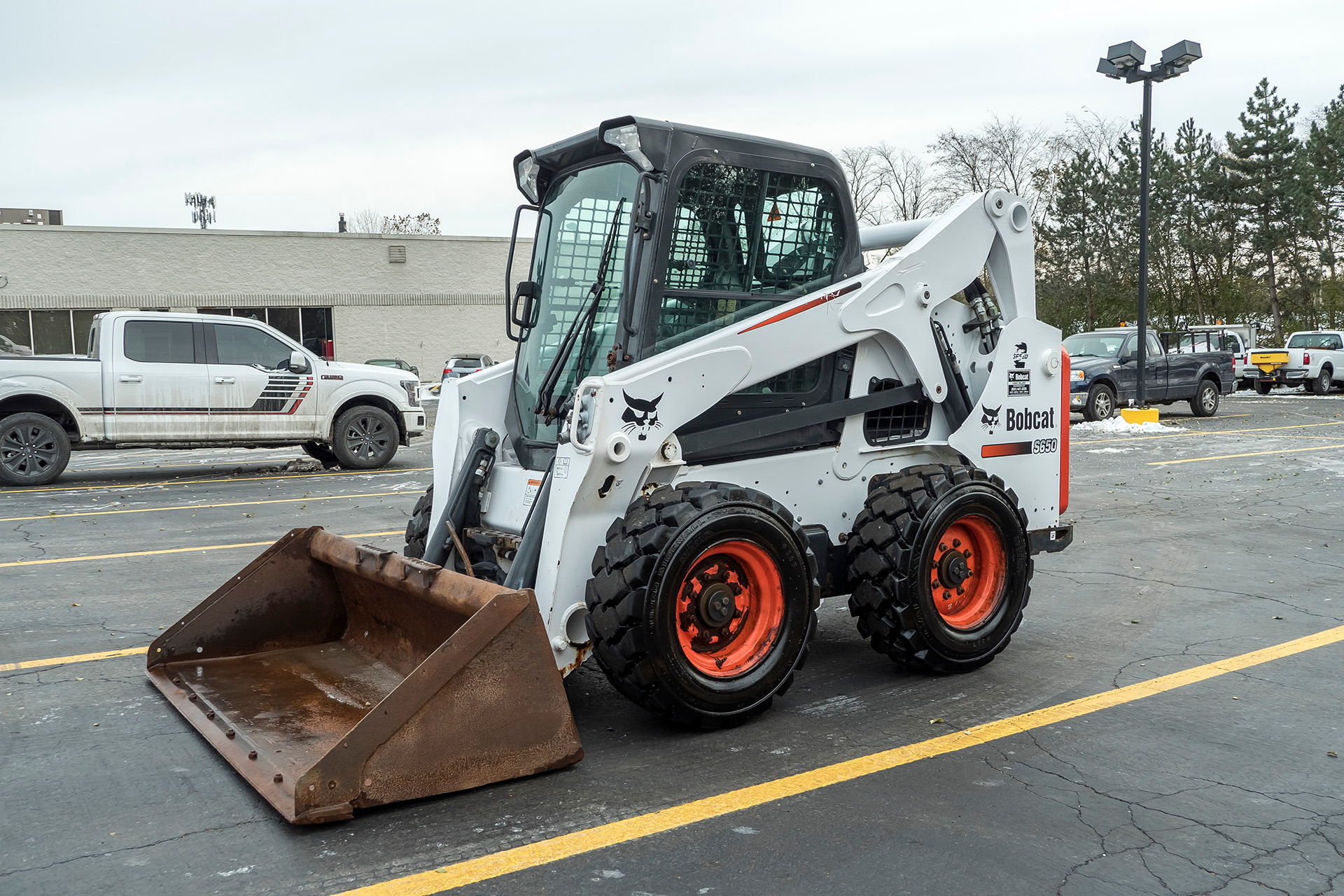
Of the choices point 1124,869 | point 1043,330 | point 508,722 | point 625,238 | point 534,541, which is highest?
point 625,238

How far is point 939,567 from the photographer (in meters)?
5.12

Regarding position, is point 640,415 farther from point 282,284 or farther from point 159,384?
point 282,284

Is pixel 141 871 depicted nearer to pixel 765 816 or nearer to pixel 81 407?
pixel 765 816

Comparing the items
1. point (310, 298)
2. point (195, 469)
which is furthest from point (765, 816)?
point (310, 298)

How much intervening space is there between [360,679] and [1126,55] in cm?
2057

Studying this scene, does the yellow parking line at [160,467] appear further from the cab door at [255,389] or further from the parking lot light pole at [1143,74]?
the parking lot light pole at [1143,74]

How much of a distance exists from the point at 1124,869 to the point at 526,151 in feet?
13.9

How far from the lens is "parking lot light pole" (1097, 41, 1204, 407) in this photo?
20.5 meters

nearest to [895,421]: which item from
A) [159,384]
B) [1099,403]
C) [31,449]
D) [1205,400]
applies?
[159,384]

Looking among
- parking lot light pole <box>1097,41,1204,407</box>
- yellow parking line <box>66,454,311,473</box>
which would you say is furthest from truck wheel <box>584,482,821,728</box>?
parking lot light pole <box>1097,41,1204,407</box>

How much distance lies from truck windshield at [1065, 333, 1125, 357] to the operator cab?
1896cm

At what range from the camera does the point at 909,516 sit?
498 centimetres

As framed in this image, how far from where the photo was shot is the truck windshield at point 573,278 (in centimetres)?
496

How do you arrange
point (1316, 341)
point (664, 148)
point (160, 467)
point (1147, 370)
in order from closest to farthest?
point (664, 148) < point (160, 467) < point (1147, 370) < point (1316, 341)
